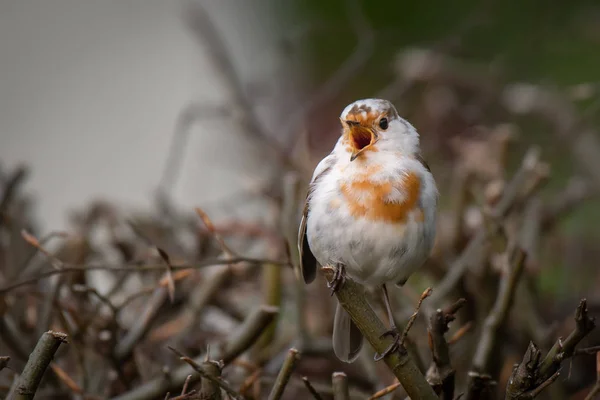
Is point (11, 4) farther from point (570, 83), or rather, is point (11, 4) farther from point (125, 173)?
point (570, 83)

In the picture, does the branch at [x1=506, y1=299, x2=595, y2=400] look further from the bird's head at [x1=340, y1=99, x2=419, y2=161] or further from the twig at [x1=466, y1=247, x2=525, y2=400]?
the bird's head at [x1=340, y1=99, x2=419, y2=161]

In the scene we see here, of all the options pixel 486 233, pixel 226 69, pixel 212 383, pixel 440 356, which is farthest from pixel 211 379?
pixel 226 69

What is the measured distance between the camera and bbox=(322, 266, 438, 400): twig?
989mm

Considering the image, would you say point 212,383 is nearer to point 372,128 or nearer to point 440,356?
point 440,356

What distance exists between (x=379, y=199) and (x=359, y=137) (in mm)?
113

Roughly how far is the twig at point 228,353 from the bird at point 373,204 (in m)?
0.13

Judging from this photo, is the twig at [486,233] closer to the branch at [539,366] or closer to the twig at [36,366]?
the branch at [539,366]

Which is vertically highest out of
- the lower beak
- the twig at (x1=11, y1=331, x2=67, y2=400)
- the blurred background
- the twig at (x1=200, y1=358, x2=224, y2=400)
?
the twig at (x1=11, y1=331, x2=67, y2=400)

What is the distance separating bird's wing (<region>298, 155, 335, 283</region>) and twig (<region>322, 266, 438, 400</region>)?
26 cm

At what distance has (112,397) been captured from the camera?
1329 mm

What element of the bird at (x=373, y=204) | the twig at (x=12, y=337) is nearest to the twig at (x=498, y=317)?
the bird at (x=373, y=204)

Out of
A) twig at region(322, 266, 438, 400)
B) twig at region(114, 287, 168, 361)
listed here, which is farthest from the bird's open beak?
twig at region(114, 287, 168, 361)

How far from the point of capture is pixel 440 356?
3.57ft

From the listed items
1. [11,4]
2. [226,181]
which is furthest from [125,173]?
[11,4]
